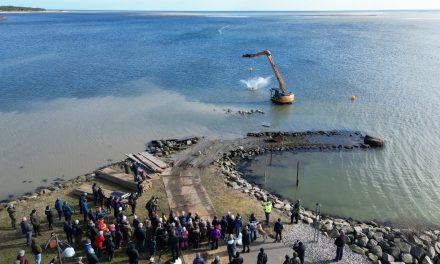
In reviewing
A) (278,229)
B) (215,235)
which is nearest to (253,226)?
(278,229)

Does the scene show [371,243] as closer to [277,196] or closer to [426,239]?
[426,239]

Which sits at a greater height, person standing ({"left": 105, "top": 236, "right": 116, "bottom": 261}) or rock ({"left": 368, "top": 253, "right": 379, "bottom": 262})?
person standing ({"left": 105, "top": 236, "right": 116, "bottom": 261})

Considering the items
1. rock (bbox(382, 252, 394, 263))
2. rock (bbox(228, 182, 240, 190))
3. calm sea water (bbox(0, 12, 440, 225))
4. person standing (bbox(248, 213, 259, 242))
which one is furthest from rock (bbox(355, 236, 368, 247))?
rock (bbox(228, 182, 240, 190))

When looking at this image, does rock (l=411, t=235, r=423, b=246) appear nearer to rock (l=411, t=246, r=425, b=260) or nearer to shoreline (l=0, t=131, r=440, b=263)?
shoreline (l=0, t=131, r=440, b=263)

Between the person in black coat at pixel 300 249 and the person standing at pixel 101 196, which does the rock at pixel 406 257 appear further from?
the person standing at pixel 101 196

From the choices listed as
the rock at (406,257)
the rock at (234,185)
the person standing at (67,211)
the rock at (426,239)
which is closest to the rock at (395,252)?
the rock at (406,257)

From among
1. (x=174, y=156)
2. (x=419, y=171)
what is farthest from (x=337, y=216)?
(x=174, y=156)

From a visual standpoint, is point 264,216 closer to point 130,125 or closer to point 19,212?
point 19,212

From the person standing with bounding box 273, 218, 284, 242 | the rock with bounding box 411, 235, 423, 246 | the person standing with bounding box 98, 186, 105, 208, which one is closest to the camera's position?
A: the person standing with bounding box 273, 218, 284, 242
